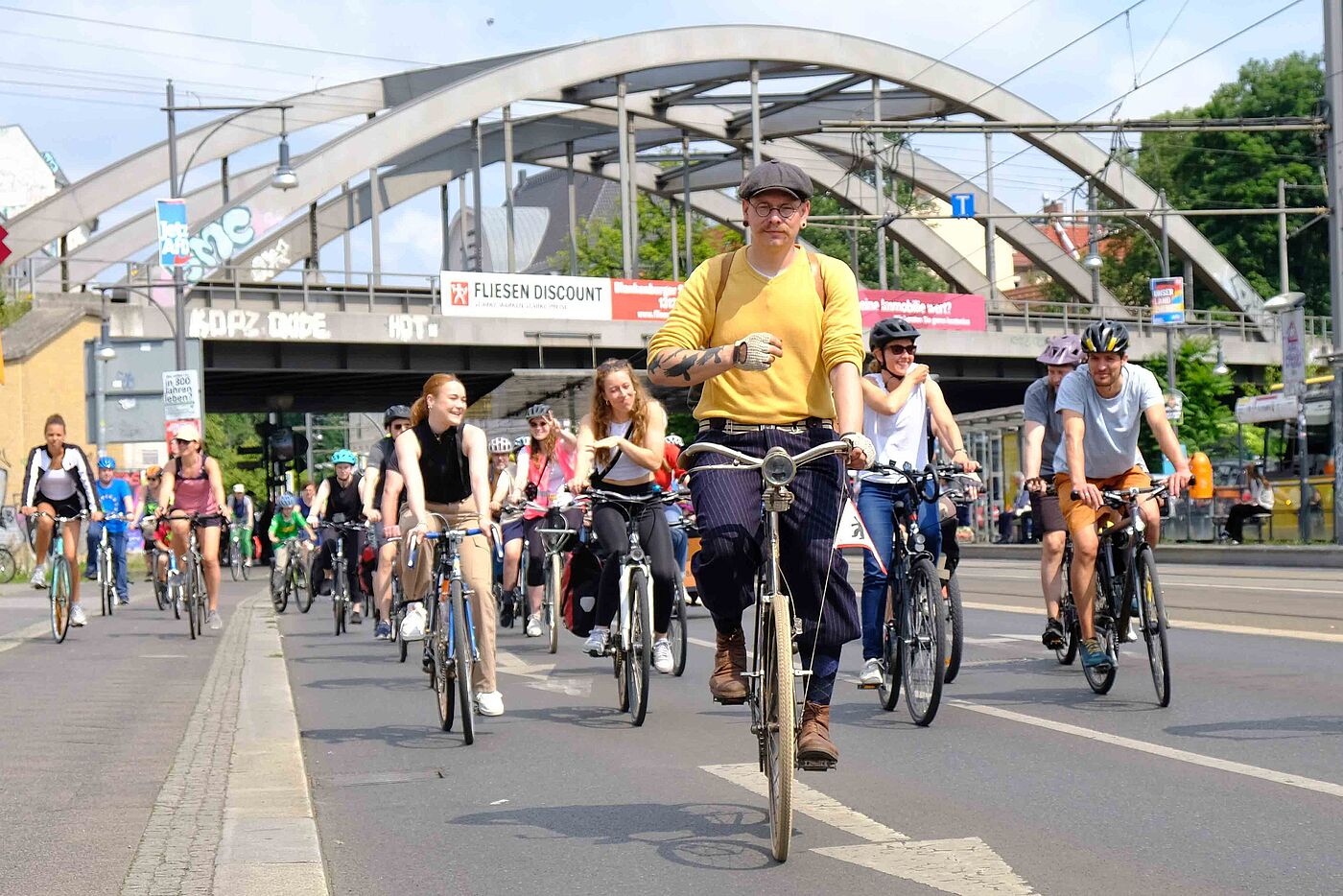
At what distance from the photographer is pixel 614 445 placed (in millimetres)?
9250

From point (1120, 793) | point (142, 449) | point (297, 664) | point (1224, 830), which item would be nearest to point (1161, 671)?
point (1120, 793)

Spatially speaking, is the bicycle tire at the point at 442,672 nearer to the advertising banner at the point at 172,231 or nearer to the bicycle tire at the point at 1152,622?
the bicycle tire at the point at 1152,622

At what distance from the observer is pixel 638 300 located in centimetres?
4809

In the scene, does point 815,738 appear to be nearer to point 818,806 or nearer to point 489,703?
point 818,806

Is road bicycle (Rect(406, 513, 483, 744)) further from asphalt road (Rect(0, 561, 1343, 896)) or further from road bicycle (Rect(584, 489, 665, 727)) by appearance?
road bicycle (Rect(584, 489, 665, 727))

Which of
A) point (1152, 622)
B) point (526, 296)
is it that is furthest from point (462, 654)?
point (526, 296)

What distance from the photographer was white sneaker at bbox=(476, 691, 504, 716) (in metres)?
8.02

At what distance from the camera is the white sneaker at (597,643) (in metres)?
8.94

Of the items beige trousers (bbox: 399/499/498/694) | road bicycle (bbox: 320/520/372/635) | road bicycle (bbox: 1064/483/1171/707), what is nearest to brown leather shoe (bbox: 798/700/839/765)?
beige trousers (bbox: 399/499/498/694)

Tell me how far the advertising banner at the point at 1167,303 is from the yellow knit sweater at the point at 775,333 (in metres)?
42.2

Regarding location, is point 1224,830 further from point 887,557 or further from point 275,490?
point 275,490

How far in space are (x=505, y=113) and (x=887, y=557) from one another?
52.1m

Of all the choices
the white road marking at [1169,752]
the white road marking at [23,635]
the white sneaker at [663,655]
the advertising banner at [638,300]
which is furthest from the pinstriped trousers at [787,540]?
the advertising banner at [638,300]

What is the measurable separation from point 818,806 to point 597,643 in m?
3.12
